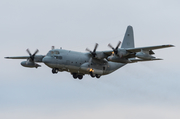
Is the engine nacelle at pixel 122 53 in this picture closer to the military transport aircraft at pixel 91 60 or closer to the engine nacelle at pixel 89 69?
the military transport aircraft at pixel 91 60

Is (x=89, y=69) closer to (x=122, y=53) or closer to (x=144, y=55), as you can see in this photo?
(x=122, y=53)

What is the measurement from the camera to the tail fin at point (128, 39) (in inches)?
1828

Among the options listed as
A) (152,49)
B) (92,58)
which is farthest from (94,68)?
(152,49)

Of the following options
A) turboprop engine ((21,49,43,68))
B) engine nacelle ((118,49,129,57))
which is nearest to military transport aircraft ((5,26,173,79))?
engine nacelle ((118,49,129,57))

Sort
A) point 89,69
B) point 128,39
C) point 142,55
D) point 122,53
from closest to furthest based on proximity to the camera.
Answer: point 142,55 → point 122,53 → point 89,69 → point 128,39

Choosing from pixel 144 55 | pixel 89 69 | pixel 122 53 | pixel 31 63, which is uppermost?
pixel 122 53

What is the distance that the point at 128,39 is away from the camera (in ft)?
153

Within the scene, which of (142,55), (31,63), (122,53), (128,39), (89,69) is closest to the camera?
(142,55)

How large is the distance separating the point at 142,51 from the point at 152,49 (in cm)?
111

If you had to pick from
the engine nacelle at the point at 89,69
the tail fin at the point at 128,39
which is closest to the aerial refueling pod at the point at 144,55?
the engine nacelle at the point at 89,69

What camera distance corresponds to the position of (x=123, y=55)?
135 ft

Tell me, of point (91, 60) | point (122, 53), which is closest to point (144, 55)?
point (122, 53)

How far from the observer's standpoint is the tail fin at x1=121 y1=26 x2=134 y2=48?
46434 millimetres

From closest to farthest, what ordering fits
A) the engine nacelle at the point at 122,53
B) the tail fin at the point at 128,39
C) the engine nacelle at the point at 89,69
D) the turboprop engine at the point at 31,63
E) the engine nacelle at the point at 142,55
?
the engine nacelle at the point at 142,55 → the engine nacelle at the point at 122,53 → the engine nacelle at the point at 89,69 → the turboprop engine at the point at 31,63 → the tail fin at the point at 128,39
